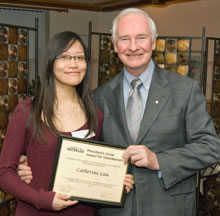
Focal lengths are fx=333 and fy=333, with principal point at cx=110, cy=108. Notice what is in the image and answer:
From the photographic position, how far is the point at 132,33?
5.45 ft

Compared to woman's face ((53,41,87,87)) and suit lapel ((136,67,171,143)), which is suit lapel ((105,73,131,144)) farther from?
woman's face ((53,41,87,87))

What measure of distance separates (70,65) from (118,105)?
1.09 ft

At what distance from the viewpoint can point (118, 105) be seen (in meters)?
1.72

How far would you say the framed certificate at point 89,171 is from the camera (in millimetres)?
1471

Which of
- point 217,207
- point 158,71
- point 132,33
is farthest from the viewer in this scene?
point 217,207

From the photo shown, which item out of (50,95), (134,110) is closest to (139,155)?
(134,110)

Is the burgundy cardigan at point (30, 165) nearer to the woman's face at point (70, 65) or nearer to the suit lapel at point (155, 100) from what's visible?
the woman's face at point (70, 65)

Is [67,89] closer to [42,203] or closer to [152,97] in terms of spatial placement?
[152,97]

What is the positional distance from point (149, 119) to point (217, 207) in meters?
2.45


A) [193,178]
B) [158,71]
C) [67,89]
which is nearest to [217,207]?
[193,178]

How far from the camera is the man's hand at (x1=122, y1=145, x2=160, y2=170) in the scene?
146 cm

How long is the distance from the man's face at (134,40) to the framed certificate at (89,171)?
0.47 m

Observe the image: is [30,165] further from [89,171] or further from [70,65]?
[70,65]

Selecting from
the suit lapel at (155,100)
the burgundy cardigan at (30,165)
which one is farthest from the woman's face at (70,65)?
the suit lapel at (155,100)
